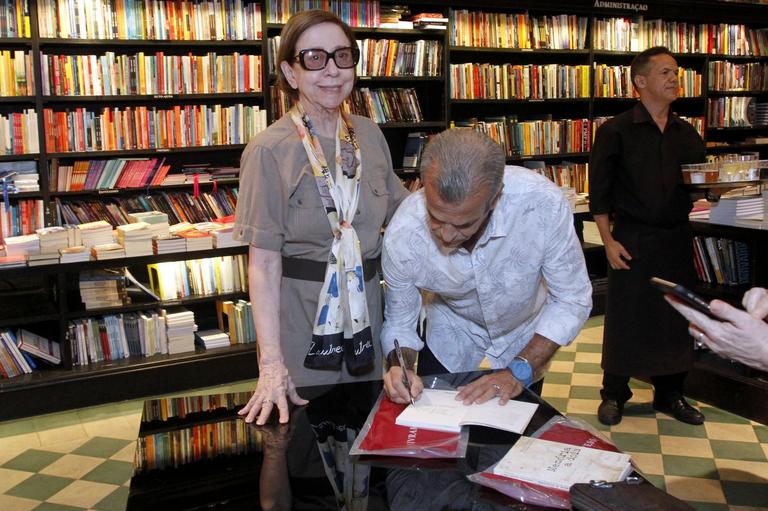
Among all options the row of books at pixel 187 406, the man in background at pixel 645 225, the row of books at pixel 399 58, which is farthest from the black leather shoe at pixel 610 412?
the row of books at pixel 399 58

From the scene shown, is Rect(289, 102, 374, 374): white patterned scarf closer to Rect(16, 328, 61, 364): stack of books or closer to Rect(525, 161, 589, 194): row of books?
Rect(16, 328, 61, 364): stack of books

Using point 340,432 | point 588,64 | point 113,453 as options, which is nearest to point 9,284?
point 113,453

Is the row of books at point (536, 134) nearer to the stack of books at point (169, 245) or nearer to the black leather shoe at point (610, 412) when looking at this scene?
the stack of books at point (169, 245)

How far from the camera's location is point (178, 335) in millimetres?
4555

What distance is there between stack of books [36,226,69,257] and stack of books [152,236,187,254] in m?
0.48

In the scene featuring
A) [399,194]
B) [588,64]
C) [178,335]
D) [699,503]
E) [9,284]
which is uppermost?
[588,64]

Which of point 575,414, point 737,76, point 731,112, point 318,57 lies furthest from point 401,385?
point 737,76

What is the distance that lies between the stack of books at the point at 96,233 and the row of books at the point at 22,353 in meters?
0.61

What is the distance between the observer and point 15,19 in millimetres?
4406

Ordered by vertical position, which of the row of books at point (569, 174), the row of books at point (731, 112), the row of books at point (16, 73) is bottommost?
the row of books at point (569, 174)

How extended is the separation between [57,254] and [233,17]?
190cm

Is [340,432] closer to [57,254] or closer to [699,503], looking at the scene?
[699,503]

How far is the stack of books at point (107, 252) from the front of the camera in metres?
4.29

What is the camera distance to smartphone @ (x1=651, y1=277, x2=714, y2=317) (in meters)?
1.41
